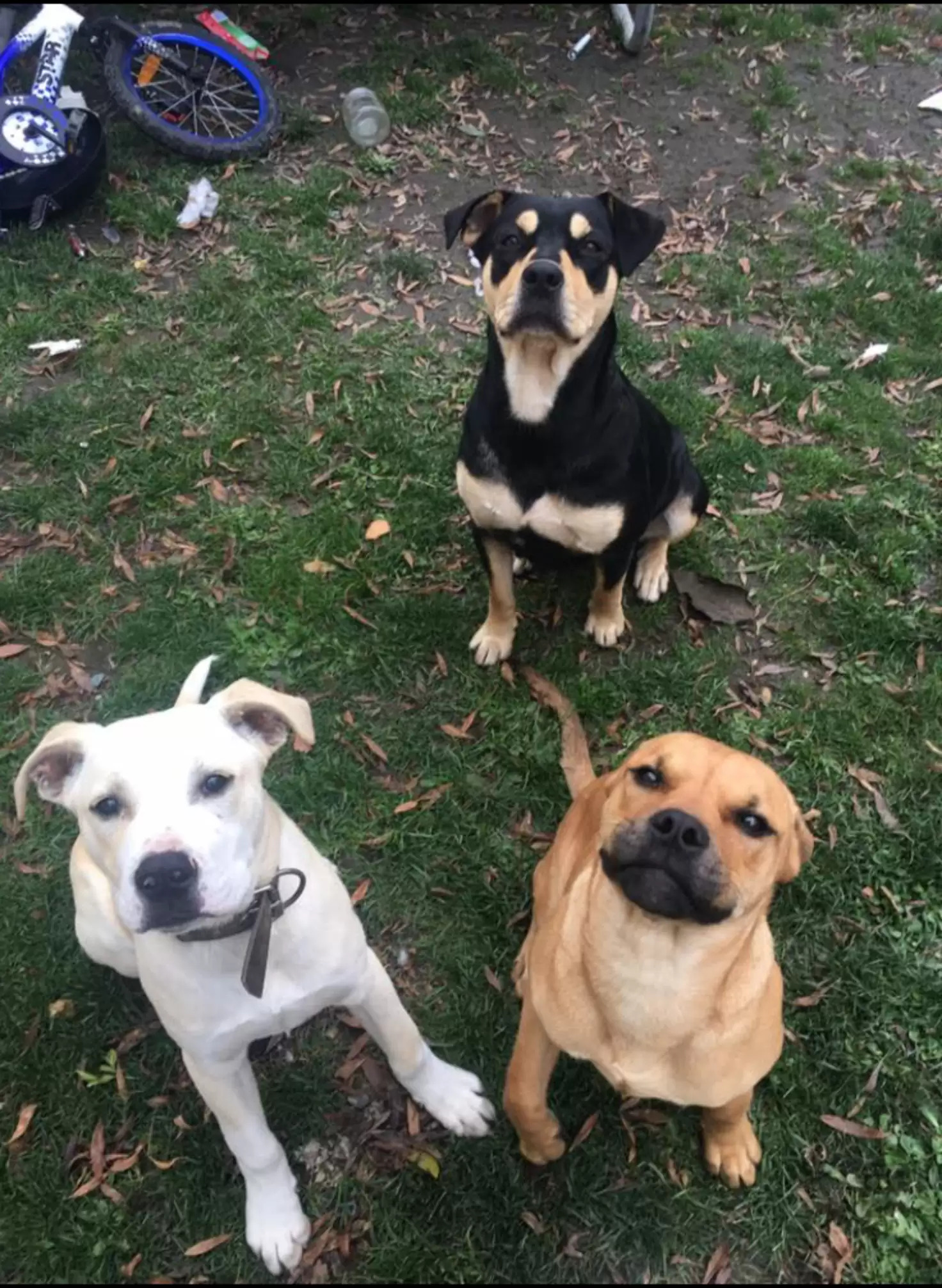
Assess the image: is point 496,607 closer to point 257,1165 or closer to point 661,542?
point 661,542

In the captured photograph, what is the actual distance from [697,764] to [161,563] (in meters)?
3.14

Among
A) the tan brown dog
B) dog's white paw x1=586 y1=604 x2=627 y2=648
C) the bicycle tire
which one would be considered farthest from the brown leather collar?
the bicycle tire

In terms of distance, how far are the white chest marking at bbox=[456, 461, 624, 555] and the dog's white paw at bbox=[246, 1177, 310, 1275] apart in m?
2.31

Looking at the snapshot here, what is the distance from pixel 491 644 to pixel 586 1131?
6.36 ft

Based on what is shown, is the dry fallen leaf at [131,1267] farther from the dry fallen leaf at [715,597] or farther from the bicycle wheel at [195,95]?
the bicycle wheel at [195,95]

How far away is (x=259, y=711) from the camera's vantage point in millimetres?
2400

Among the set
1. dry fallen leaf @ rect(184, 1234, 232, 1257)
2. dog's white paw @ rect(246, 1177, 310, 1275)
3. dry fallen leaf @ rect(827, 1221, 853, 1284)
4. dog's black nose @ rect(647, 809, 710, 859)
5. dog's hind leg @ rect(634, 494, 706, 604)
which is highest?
dog's black nose @ rect(647, 809, 710, 859)

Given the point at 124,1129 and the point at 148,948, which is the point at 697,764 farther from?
the point at 124,1129

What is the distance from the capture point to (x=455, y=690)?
412 centimetres

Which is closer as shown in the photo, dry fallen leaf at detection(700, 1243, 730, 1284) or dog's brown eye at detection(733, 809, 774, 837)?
dog's brown eye at detection(733, 809, 774, 837)

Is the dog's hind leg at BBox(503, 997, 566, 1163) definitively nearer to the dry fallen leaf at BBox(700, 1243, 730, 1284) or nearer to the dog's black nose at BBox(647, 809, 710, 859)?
the dry fallen leaf at BBox(700, 1243, 730, 1284)

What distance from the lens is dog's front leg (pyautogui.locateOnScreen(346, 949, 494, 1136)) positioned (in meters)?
2.73

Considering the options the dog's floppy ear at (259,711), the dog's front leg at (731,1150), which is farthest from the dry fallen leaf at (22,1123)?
the dog's front leg at (731,1150)

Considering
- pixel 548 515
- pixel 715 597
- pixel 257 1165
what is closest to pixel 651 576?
pixel 715 597
